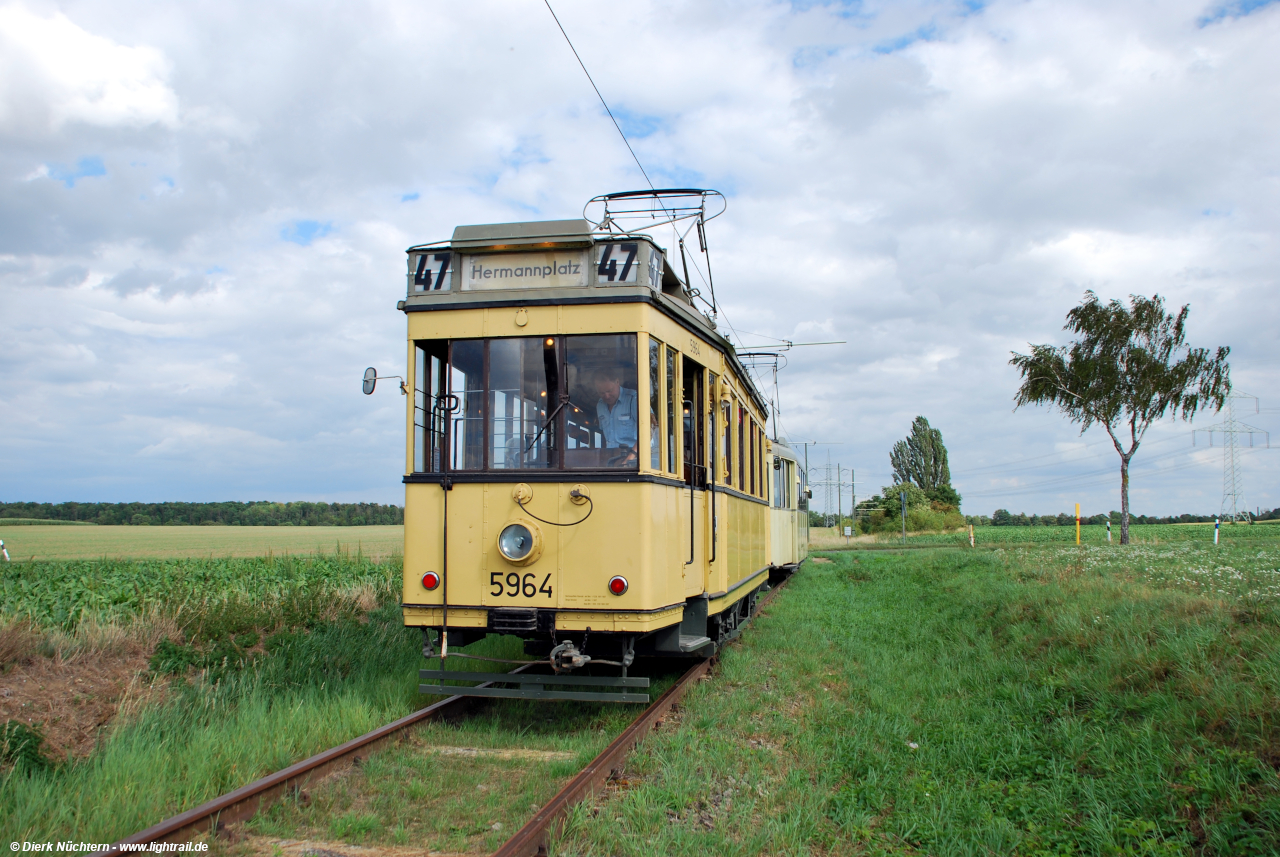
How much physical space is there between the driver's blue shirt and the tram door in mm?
934

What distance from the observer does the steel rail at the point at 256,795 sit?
3544mm

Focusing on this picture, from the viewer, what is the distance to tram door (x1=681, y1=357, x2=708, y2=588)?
22.5ft

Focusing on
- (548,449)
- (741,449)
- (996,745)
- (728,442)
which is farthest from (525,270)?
(996,745)

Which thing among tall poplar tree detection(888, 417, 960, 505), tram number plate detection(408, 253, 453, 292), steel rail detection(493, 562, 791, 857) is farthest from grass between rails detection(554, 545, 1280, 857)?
tall poplar tree detection(888, 417, 960, 505)

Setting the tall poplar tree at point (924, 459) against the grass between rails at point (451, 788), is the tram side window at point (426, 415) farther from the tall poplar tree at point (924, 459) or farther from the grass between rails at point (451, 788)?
the tall poplar tree at point (924, 459)

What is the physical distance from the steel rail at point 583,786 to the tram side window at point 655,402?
72.5 inches

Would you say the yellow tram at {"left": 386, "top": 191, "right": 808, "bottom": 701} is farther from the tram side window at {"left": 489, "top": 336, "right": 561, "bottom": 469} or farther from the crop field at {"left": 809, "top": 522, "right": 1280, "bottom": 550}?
the crop field at {"left": 809, "top": 522, "right": 1280, "bottom": 550}

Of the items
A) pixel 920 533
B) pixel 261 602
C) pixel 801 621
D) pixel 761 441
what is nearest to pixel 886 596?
pixel 801 621

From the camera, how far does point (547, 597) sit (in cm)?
587

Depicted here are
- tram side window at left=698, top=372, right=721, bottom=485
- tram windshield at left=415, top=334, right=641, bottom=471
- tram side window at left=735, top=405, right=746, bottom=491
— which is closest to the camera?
tram windshield at left=415, top=334, right=641, bottom=471

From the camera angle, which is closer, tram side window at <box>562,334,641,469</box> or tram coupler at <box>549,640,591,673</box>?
tram coupler at <box>549,640,591,673</box>

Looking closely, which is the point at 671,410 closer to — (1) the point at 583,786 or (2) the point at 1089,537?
(1) the point at 583,786

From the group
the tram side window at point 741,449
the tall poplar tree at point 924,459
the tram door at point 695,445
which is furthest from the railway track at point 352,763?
the tall poplar tree at point 924,459

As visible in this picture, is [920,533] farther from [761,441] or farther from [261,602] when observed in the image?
[261,602]
